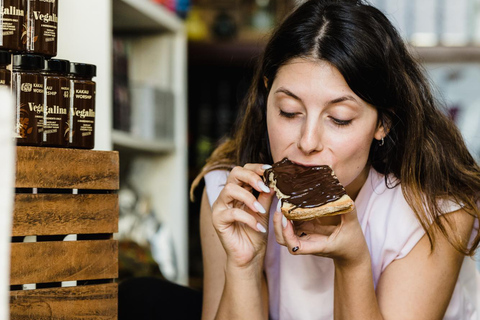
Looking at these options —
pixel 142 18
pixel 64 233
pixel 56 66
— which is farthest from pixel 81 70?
pixel 142 18

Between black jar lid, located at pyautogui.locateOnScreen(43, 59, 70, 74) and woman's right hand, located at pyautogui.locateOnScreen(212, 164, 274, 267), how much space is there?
1.21 feet

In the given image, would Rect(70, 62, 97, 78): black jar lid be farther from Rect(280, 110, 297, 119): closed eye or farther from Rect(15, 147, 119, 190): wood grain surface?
Rect(280, 110, 297, 119): closed eye

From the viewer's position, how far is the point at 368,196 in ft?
5.01

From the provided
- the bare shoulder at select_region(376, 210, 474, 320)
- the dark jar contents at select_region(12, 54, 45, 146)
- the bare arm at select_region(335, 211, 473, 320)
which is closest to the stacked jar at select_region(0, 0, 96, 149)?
the dark jar contents at select_region(12, 54, 45, 146)

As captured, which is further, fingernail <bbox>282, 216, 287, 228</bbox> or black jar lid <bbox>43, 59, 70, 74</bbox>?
fingernail <bbox>282, 216, 287, 228</bbox>

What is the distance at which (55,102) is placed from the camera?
108 centimetres

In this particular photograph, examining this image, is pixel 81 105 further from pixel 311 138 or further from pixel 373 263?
pixel 373 263

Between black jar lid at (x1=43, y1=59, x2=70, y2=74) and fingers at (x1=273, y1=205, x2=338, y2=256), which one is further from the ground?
black jar lid at (x1=43, y1=59, x2=70, y2=74)

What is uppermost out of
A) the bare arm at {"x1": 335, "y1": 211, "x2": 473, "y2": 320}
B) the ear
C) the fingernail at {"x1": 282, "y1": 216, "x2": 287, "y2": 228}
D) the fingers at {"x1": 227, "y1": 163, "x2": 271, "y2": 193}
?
the ear

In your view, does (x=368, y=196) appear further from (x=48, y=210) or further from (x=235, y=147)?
(x=48, y=210)

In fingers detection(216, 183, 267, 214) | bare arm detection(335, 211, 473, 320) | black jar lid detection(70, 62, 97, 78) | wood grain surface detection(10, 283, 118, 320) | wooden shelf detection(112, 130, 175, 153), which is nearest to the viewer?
wood grain surface detection(10, 283, 118, 320)

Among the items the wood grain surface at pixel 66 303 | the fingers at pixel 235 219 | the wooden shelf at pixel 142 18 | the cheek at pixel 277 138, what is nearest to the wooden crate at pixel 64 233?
the wood grain surface at pixel 66 303

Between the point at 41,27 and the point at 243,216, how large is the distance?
1.62 ft

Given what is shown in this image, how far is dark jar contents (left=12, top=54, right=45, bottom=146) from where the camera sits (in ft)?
3.41
